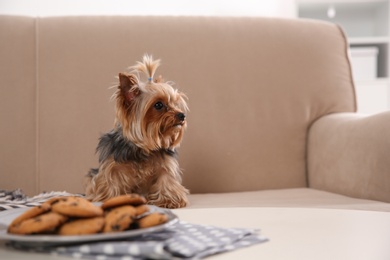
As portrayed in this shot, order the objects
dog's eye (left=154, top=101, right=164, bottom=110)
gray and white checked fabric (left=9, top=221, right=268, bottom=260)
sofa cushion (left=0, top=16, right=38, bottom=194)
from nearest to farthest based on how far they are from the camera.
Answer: gray and white checked fabric (left=9, top=221, right=268, bottom=260) < dog's eye (left=154, top=101, right=164, bottom=110) < sofa cushion (left=0, top=16, right=38, bottom=194)

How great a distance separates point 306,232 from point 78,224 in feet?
1.28

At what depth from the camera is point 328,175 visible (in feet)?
6.65

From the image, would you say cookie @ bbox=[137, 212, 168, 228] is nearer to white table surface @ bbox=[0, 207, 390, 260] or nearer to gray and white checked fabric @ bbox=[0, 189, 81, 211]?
white table surface @ bbox=[0, 207, 390, 260]

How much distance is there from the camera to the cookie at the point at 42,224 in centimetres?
80

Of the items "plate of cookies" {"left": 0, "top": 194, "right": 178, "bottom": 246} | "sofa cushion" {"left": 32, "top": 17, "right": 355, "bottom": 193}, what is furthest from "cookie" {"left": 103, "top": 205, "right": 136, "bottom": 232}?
"sofa cushion" {"left": 32, "top": 17, "right": 355, "bottom": 193}

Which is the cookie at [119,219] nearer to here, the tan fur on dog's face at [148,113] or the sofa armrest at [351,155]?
the tan fur on dog's face at [148,113]

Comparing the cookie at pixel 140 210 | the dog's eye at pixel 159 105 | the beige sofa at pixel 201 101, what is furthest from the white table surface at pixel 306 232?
the beige sofa at pixel 201 101

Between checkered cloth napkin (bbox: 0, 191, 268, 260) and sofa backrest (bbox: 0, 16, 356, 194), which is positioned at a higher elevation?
sofa backrest (bbox: 0, 16, 356, 194)

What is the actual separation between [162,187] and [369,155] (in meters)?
0.67

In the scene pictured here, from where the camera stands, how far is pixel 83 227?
0.79 metres

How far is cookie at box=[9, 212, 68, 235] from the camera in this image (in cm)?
80

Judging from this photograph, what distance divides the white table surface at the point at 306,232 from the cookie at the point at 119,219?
0.10m

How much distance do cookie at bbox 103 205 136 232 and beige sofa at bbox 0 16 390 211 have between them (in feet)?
3.70

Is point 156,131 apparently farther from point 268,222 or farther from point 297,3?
point 297,3
